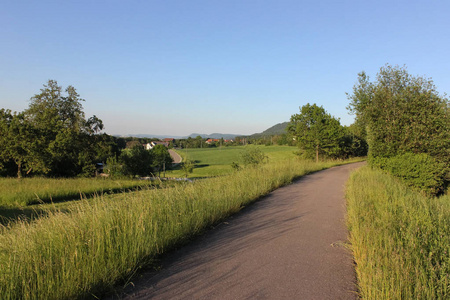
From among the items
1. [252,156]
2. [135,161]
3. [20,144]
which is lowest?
[135,161]

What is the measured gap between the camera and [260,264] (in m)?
3.91

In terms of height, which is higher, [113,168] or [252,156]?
[252,156]

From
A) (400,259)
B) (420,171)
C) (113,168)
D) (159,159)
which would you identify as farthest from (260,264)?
(159,159)

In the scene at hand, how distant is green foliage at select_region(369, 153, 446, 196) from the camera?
12781 mm

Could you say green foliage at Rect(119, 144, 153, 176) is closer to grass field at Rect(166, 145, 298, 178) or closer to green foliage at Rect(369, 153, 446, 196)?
grass field at Rect(166, 145, 298, 178)

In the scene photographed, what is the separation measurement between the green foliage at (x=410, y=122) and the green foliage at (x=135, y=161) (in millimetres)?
26582

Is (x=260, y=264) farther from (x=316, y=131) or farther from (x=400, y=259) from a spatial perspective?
(x=316, y=131)

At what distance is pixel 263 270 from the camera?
371 cm

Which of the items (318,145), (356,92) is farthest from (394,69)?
(318,145)

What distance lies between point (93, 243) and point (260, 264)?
232cm

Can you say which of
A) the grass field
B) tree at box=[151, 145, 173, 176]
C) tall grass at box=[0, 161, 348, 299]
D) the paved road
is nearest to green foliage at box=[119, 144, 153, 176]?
tree at box=[151, 145, 173, 176]

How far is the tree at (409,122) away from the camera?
47.4 feet

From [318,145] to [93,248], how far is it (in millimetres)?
31370

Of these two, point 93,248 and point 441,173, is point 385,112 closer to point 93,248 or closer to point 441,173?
point 441,173
